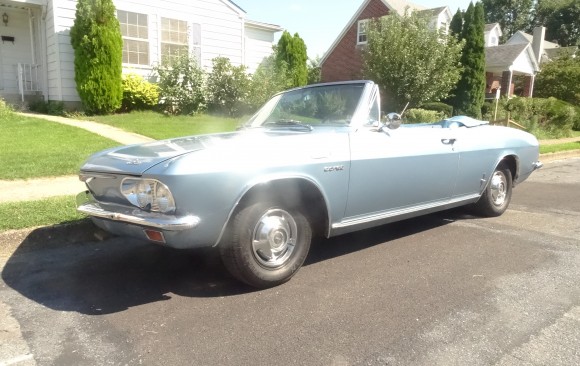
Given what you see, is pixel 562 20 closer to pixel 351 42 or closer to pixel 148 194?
pixel 351 42

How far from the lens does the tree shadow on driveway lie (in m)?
3.36

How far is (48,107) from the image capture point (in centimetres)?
1339

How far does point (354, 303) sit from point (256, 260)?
771 millimetres

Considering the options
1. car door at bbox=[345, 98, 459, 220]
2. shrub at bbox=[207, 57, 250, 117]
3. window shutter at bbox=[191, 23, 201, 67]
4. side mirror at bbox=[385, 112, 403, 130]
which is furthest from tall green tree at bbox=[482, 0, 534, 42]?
side mirror at bbox=[385, 112, 403, 130]

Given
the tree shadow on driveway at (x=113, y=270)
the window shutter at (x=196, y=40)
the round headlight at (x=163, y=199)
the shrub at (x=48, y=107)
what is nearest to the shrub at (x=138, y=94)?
the shrub at (x=48, y=107)

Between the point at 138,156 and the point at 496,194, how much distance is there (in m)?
4.40

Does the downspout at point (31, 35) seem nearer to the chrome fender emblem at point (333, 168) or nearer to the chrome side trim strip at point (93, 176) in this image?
the chrome side trim strip at point (93, 176)

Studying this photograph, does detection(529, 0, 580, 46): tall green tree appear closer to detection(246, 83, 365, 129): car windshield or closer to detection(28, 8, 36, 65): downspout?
detection(28, 8, 36, 65): downspout

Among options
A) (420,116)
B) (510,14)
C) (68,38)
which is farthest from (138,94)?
(510,14)

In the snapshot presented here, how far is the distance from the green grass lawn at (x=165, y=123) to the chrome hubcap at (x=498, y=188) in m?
6.75

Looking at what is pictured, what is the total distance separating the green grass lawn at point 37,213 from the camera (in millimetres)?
4418

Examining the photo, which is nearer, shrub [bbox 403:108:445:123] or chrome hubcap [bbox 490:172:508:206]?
chrome hubcap [bbox 490:172:508:206]

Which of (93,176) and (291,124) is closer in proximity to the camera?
(93,176)

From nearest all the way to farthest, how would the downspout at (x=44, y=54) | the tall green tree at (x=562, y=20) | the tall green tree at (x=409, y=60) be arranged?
the downspout at (x=44, y=54) → the tall green tree at (x=409, y=60) → the tall green tree at (x=562, y=20)
